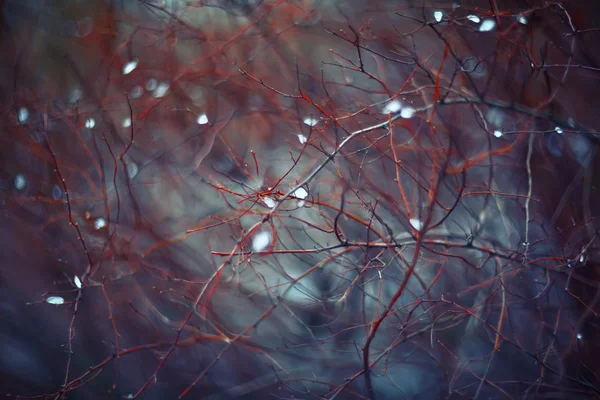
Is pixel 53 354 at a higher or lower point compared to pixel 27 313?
lower

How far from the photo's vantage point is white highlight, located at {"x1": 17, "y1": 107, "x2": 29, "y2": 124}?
1.58m

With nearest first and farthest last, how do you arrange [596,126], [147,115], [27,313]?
[596,126] → [27,313] → [147,115]

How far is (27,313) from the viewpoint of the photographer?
1.52 metres

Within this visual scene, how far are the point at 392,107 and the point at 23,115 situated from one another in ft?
4.01

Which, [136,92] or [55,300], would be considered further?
[136,92]

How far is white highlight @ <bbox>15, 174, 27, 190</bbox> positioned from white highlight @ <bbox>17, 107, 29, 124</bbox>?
0.18 m

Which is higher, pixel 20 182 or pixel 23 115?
pixel 23 115

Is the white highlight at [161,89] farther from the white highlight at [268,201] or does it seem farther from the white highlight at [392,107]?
the white highlight at [392,107]

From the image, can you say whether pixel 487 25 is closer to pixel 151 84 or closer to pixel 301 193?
pixel 301 193

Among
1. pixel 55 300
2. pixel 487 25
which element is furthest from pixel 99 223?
pixel 487 25

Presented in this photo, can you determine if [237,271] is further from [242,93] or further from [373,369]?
[242,93]

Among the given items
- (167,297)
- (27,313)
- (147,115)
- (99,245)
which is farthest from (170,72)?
(27,313)

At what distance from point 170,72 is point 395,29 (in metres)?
0.79

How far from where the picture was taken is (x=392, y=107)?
1.45m
